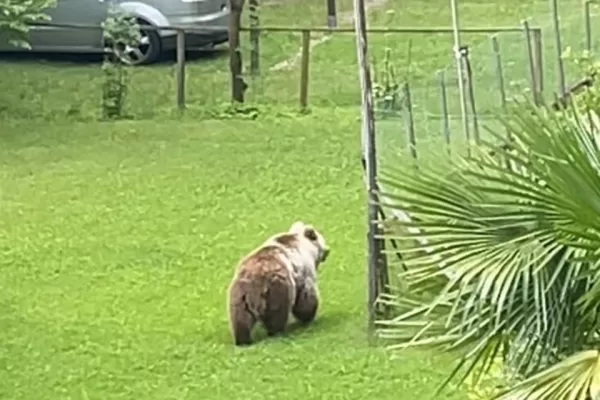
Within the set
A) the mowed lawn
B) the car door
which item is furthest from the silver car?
the mowed lawn

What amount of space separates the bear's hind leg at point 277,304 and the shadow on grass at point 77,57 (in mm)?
9186

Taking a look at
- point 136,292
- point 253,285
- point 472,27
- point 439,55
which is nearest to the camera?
point 253,285

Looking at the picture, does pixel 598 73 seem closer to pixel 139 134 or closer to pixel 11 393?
pixel 11 393

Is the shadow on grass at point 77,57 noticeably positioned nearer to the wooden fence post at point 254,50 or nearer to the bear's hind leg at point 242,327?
the wooden fence post at point 254,50

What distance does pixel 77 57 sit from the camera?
58.0ft

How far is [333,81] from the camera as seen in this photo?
16797mm

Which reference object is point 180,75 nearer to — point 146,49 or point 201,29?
point 146,49

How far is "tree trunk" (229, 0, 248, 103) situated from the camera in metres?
15.7

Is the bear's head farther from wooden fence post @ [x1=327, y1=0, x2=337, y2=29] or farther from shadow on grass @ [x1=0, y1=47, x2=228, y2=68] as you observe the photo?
wooden fence post @ [x1=327, y1=0, x2=337, y2=29]

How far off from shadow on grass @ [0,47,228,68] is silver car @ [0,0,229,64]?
181mm

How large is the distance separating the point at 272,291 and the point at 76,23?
30.9 ft

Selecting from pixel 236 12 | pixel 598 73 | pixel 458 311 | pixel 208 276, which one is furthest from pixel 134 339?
pixel 236 12

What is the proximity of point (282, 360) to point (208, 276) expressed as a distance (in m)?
1.81

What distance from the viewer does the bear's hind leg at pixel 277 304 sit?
842cm
